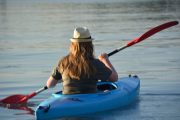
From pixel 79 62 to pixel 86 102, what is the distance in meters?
0.75

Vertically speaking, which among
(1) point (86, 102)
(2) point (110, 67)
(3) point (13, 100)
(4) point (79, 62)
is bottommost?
(3) point (13, 100)

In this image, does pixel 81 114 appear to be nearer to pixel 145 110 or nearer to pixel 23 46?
pixel 145 110

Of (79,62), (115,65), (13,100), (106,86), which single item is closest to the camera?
(79,62)

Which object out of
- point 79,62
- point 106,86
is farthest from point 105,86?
point 79,62

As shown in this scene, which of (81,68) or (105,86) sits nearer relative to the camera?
(81,68)

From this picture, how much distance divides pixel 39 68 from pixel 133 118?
6537mm

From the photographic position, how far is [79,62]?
9.94 m

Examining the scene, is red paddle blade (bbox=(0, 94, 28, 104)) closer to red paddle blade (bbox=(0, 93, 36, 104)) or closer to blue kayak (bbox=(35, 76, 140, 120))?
red paddle blade (bbox=(0, 93, 36, 104))

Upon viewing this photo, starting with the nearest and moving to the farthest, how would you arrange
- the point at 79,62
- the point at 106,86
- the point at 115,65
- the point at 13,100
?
the point at 79,62
the point at 106,86
the point at 13,100
the point at 115,65

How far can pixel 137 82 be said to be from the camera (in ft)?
40.4

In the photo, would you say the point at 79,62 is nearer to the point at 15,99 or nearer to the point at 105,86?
the point at 105,86

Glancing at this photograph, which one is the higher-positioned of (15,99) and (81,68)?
(81,68)

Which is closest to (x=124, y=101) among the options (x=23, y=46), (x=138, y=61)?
(x=138, y=61)

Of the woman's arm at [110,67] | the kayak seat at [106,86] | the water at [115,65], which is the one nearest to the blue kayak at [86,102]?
the kayak seat at [106,86]
